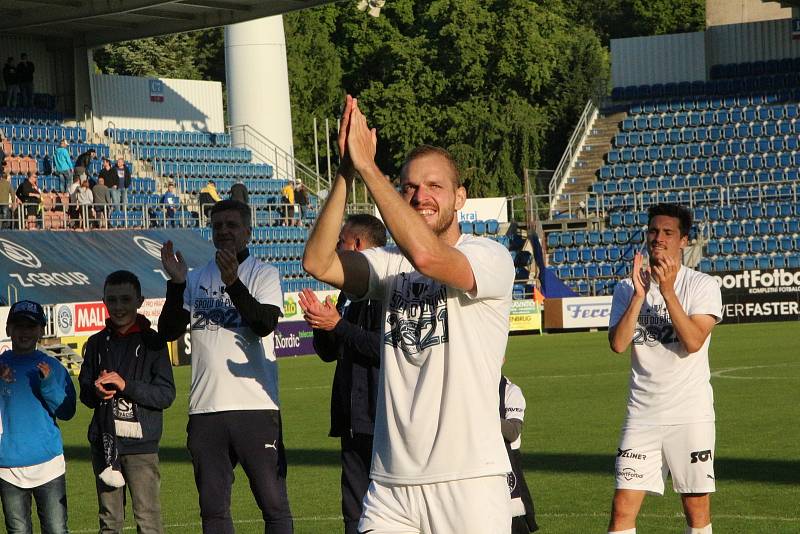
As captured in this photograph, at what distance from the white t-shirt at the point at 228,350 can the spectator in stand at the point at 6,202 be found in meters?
24.8

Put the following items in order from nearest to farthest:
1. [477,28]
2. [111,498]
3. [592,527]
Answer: [111,498] < [592,527] < [477,28]

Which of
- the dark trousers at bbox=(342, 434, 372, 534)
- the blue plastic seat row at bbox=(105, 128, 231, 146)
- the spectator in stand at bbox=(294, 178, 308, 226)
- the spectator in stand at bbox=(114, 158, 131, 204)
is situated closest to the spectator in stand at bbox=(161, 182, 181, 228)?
the spectator in stand at bbox=(114, 158, 131, 204)

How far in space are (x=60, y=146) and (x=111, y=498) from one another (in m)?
29.8

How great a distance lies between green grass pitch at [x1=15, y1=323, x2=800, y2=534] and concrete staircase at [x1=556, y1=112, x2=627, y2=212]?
19.7 m

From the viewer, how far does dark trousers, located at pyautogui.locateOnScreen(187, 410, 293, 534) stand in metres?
7.73

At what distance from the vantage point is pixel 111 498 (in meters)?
7.83

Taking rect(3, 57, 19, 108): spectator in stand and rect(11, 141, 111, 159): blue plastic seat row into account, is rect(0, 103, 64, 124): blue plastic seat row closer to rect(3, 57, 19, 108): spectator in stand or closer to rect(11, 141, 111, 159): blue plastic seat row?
rect(3, 57, 19, 108): spectator in stand

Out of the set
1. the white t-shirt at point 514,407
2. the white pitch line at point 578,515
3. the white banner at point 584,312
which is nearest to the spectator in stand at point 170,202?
the white banner at point 584,312

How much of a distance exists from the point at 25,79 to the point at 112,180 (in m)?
5.65

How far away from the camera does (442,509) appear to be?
5.10 metres

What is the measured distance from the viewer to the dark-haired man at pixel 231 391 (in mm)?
7738

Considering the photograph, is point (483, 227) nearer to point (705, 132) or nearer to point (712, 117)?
point (705, 132)

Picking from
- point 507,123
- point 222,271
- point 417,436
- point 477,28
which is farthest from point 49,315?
point 477,28

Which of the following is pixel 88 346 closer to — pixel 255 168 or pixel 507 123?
pixel 255 168
